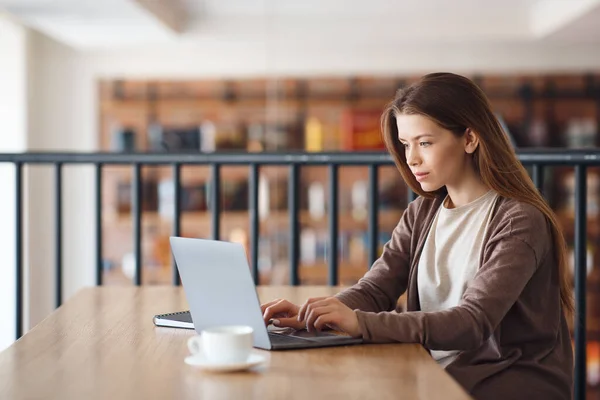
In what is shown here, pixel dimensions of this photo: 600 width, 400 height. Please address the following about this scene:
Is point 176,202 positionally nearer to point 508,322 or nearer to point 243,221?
point 508,322

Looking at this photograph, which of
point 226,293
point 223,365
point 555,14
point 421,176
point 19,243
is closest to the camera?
point 223,365

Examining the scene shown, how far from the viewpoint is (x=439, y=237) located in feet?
5.18

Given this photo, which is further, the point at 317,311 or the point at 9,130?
the point at 9,130

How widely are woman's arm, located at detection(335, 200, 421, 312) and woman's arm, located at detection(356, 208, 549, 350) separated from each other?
10.1 inches

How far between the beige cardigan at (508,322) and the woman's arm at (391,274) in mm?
223

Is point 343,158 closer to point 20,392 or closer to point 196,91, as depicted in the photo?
point 20,392

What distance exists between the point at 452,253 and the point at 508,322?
17 centimetres

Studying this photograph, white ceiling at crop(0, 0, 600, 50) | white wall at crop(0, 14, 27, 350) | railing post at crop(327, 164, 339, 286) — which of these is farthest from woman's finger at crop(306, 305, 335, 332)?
white wall at crop(0, 14, 27, 350)

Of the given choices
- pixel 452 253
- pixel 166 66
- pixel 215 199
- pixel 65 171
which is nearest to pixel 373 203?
pixel 215 199

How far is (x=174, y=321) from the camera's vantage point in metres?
1.38

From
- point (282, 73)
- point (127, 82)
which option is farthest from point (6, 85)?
point (282, 73)

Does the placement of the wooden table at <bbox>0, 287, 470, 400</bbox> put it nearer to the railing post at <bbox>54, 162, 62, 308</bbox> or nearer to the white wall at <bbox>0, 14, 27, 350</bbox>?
the railing post at <bbox>54, 162, 62, 308</bbox>

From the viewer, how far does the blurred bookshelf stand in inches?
240

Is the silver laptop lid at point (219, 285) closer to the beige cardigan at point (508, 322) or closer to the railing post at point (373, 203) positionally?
the beige cardigan at point (508, 322)
